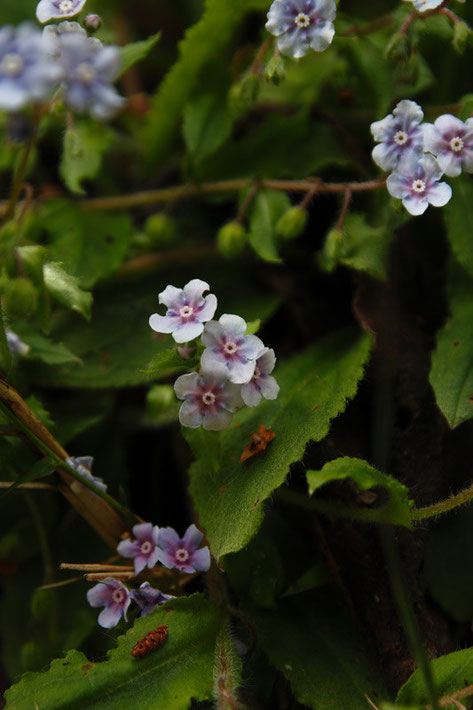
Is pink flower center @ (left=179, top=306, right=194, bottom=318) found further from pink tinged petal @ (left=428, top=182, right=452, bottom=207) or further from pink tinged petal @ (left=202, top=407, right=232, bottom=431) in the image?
pink tinged petal @ (left=428, top=182, right=452, bottom=207)

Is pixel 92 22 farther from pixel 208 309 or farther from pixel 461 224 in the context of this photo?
pixel 461 224

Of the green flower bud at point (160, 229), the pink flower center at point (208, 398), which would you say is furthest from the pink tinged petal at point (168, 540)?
the green flower bud at point (160, 229)

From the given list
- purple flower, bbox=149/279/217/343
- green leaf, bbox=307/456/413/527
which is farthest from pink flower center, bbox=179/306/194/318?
green leaf, bbox=307/456/413/527

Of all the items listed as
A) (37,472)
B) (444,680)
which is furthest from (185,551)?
(444,680)

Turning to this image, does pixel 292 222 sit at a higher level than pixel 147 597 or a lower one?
higher

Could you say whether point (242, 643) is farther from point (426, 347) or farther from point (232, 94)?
point (232, 94)

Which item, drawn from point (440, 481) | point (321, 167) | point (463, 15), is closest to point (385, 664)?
point (440, 481)
